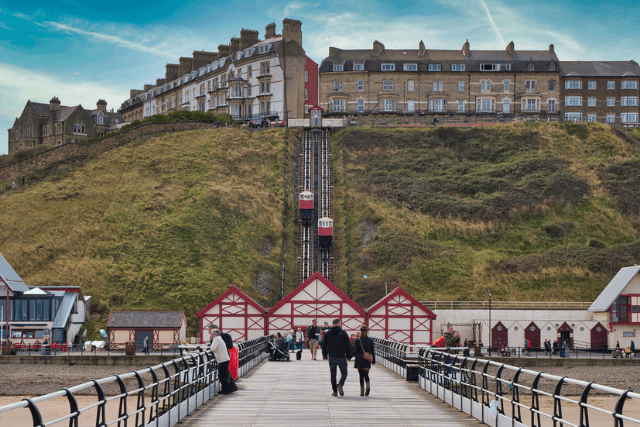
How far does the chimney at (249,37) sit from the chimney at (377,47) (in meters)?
17.3

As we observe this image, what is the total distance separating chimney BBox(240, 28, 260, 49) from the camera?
11700cm

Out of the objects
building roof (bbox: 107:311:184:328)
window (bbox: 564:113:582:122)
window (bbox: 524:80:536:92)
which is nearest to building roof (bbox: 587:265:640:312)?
building roof (bbox: 107:311:184:328)

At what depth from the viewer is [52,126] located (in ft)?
409

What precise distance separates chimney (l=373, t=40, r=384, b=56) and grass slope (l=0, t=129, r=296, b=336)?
76.3ft

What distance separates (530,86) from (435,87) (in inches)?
523

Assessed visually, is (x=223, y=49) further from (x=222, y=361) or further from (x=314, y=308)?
(x=222, y=361)

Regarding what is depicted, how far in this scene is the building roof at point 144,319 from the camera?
181ft

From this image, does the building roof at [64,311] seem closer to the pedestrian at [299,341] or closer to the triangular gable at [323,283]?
the triangular gable at [323,283]

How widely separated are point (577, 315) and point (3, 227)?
53.5m

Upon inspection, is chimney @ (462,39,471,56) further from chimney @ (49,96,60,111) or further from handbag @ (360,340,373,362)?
handbag @ (360,340,373,362)

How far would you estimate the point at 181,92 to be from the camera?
127 metres

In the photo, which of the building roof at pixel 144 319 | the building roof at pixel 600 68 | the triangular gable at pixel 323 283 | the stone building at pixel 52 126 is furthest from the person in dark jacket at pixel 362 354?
the stone building at pixel 52 126

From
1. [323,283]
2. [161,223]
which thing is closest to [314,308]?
[323,283]

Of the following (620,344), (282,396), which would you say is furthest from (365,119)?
(282,396)
